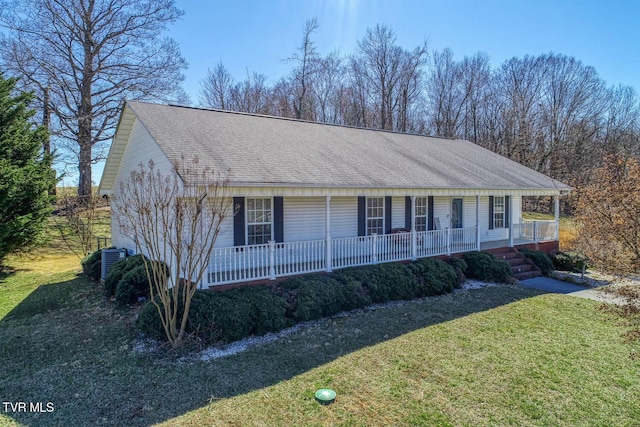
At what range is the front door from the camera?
15.4 metres

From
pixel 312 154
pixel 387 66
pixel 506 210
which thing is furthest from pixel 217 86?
pixel 506 210

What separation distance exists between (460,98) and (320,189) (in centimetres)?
3223

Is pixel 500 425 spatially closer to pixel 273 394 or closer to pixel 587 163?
pixel 273 394

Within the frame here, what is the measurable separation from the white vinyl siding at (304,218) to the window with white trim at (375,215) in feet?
5.17

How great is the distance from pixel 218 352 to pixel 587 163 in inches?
1469

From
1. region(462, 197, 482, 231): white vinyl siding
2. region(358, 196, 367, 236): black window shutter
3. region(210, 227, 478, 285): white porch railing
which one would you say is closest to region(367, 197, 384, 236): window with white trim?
region(358, 196, 367, 236): black window shutter

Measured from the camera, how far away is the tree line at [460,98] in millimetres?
34125

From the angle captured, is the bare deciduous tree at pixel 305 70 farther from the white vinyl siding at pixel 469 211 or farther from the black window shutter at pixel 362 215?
the black window shutter at pixel 362 215

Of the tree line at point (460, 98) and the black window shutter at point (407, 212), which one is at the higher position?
the tree line at point (460, 98)

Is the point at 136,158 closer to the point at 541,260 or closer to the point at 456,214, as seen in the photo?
the point at 456,214

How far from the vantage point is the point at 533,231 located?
15703 millimetres

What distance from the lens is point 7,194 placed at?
42.7ft

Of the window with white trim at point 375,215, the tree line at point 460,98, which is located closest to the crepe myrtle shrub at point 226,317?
the window with white trim at point 375,215

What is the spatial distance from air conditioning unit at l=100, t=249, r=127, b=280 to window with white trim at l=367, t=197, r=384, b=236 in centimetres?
873
